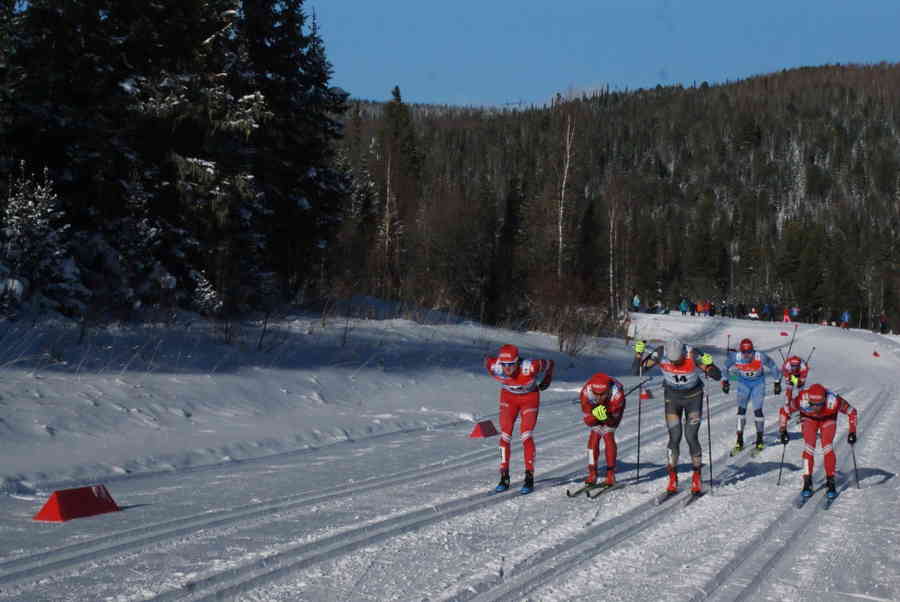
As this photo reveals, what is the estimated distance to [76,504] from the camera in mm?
7875

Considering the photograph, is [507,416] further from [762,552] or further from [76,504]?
[76,504]

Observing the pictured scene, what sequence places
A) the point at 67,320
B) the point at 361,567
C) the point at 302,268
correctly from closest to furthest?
the point at 361,567, the point at 67,320, the point at 302,268

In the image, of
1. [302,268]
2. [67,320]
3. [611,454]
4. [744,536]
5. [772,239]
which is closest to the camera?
[744,536]

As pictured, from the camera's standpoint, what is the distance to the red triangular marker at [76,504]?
25.2 feet

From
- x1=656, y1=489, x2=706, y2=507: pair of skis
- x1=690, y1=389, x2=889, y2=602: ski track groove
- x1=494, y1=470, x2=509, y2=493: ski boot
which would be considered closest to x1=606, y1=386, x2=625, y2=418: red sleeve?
x1=656, y1=489, x2=706, y2=507: pair of skis

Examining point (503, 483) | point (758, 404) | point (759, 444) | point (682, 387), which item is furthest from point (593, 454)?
point (758, 404)

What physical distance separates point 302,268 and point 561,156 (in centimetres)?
1725

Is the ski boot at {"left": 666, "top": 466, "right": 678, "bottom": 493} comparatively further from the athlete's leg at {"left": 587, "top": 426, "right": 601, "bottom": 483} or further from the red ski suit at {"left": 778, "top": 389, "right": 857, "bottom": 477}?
Answer: the red ski suit at {"left": 778, "top": 389, "right": 857, "bottom": 477}

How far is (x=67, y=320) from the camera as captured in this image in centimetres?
1550

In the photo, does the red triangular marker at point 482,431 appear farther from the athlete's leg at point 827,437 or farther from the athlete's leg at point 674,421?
the athlete's leg at point 827,437

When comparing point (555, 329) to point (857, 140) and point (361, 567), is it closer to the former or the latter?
point (361, 567)

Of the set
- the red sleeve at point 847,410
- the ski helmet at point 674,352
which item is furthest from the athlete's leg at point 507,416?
the red sleeve at point 847,410

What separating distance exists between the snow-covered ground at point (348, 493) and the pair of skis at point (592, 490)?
130 millimetres

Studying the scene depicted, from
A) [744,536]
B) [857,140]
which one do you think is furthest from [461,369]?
[857,140]
